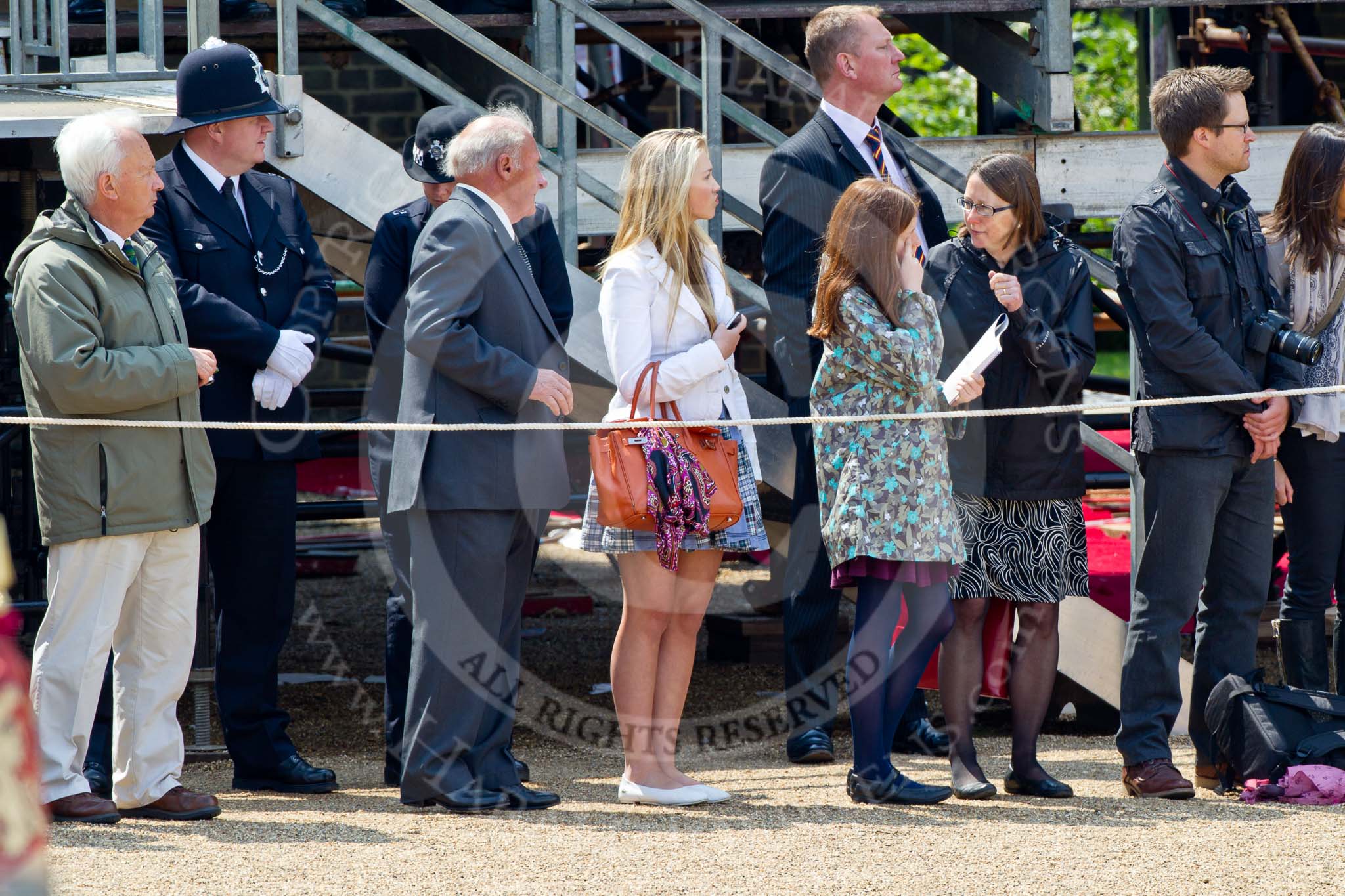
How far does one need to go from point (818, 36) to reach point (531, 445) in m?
1.57

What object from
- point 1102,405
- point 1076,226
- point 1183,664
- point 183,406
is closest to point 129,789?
point 183,406

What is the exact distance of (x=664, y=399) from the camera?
13.7ft

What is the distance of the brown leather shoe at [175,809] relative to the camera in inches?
163

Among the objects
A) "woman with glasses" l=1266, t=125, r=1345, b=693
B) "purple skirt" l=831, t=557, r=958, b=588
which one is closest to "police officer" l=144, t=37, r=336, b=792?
"purple skirt" l=831, t=557, r=958, b=588

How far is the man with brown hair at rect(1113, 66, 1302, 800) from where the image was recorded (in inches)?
171

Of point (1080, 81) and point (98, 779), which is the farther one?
point (1080, 81)

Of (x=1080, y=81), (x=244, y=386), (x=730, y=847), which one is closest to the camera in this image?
(x=730, y=847)

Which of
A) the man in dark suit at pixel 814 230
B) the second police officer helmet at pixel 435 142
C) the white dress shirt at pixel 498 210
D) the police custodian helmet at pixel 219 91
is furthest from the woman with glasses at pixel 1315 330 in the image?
the police custodian helmet at pixel 219 91

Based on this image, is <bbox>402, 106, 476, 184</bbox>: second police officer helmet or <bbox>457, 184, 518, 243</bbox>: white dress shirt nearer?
<bbox>457, 184, 518, 243</bbox>: white dress shirt

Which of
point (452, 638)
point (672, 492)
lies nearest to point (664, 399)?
point (672, 492)

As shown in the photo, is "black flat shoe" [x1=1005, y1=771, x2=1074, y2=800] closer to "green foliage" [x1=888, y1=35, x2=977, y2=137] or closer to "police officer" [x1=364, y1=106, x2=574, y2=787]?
"police officer" [x1=364, y1=106, x2=574, y2=787]

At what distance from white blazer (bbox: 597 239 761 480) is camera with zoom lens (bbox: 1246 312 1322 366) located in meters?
1.32

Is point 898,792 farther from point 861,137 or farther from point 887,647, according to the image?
point 861,137

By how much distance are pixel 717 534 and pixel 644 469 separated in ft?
0.88
